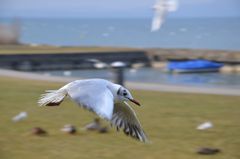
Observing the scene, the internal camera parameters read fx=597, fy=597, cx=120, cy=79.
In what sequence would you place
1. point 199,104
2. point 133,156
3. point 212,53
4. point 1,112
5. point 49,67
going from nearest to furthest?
point 133,156, point 1,112, point 199,104, point 49,67, point 212,53

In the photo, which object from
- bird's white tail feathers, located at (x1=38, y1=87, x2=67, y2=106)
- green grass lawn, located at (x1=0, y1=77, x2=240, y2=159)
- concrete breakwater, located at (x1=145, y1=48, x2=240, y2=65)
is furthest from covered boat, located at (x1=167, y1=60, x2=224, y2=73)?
bird's white tail feathers, located at (x1=38, y1=87, x2=67, y2=106)

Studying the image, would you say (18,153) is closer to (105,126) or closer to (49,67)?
(105,126)

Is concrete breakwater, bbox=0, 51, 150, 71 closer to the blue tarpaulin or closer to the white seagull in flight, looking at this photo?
the blue tarpaulin

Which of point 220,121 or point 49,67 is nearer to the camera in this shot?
point 220,121

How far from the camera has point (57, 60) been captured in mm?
46688

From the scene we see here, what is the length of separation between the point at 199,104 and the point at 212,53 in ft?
142

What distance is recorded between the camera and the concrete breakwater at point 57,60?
44000mm

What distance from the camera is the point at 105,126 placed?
9328mm

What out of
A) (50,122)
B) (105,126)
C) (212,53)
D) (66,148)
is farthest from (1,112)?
(212,53)

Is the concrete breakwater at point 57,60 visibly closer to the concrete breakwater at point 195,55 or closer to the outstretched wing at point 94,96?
the concrete breakwater at point 195,55

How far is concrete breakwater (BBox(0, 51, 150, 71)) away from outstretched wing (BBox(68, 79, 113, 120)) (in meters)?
38.9

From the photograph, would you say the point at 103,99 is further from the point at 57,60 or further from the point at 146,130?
the point at 57,60

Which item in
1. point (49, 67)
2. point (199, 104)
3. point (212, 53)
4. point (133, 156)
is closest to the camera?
point (133, 156)

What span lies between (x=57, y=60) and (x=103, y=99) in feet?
139
